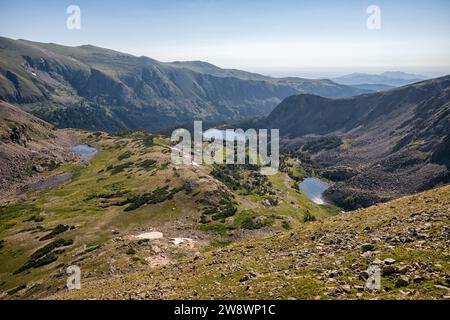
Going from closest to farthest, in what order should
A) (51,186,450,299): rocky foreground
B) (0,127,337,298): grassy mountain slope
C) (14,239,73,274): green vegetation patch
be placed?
(51,186,450,299): rocky foreground → (0,127,337,298): grassy mountain slope → (14,239,73,274): green vegetation patch

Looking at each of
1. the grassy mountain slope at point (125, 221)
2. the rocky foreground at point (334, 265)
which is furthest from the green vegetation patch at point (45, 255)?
the rocky foreground at point (334, 265)

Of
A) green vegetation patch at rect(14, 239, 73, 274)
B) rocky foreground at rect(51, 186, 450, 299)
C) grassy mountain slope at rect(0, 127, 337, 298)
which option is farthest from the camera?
green vegetation patch at rect(14, 239, 73, 274)

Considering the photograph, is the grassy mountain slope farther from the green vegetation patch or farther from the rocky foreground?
the rocky foreground

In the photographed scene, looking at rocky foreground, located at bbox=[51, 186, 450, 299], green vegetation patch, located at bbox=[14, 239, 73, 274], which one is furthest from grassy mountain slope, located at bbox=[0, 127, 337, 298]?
rocky foreground, located at bbox=[51, 186, 450, 299]

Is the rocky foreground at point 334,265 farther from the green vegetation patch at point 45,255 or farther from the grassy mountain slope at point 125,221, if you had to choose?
the green vegetation patch at point 45,255

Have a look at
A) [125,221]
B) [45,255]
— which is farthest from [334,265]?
[125,221]

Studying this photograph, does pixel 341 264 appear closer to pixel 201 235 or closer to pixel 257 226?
pixel 201 235

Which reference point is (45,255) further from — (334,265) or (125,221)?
(334,265)
